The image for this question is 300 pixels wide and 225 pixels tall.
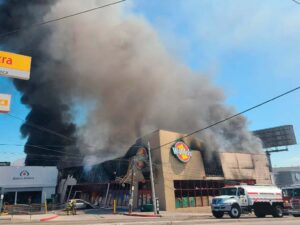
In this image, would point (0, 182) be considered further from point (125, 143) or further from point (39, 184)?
point (125, 143)

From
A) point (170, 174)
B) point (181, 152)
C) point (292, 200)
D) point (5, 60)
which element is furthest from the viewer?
point (181, 152)

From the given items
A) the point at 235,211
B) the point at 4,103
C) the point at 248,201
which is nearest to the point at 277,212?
the point at 248,201

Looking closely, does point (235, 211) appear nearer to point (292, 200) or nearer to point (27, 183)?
point (292, 200)

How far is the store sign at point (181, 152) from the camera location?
92.8 ft

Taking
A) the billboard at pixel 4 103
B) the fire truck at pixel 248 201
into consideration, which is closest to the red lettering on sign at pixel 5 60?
the billboard at pixel 4 103

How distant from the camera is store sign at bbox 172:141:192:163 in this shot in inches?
1114

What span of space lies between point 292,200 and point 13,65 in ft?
66.6

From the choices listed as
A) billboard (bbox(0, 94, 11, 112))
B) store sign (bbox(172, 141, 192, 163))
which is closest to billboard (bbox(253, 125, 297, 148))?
store sign (bbox(172, 141, 192, 163))

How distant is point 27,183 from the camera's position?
36844mm

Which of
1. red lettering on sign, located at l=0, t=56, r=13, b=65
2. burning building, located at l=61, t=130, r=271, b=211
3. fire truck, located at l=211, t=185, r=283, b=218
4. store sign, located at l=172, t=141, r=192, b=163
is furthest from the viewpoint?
store sign, located at l=172, t=141, r=192, b=163

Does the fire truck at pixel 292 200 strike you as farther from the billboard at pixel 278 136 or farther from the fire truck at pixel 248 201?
the billboard at pixel 278 136

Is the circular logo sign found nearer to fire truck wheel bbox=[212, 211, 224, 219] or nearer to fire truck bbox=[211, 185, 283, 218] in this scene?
fire truck bbox=[211, 185, 283, 218]

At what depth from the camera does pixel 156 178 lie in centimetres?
2708

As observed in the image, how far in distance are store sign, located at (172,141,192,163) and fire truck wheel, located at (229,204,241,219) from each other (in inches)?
430
